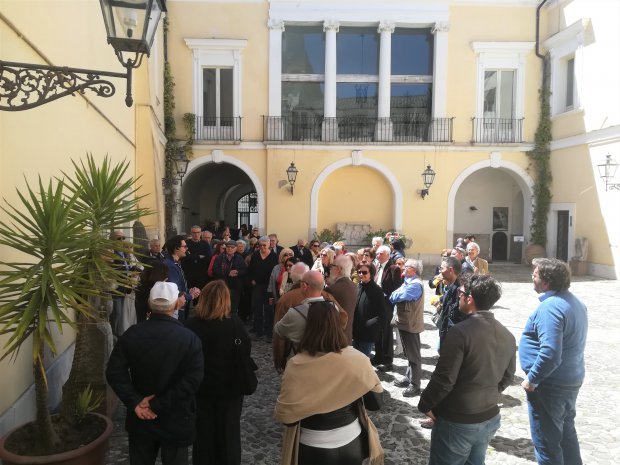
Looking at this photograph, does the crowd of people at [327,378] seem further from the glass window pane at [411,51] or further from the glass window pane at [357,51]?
the glass window pane at [411,51]

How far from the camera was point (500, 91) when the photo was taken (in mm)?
18078

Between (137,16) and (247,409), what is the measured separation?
3.98 meters

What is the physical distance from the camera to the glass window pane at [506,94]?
59.2 feet

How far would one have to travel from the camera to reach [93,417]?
140 inches

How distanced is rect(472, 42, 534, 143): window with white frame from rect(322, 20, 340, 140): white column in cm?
518

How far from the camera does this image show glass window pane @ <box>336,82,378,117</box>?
18.1 meters

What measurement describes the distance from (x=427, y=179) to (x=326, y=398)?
50.8 feet

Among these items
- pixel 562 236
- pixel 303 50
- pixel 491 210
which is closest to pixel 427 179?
pixel 491 210

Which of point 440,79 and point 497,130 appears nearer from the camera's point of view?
point 440,79

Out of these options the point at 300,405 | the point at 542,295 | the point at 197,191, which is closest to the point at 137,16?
the point at 300,405

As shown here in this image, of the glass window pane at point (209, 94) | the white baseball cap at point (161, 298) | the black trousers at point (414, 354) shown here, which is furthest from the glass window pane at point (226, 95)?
the white baseball cap at point (161, 298)

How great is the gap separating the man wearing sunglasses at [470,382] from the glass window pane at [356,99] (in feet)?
51.9

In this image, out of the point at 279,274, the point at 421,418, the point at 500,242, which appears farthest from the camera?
the point at 500,242

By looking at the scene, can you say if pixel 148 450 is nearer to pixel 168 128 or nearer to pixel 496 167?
pixel 168 128
